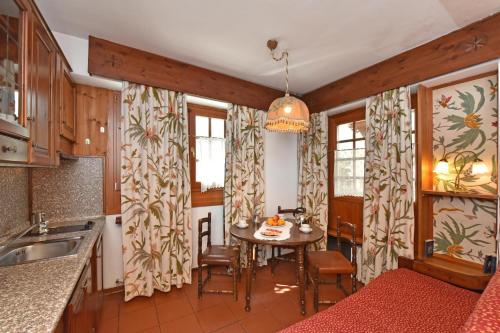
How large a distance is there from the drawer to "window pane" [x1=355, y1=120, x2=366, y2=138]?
326 centimetres

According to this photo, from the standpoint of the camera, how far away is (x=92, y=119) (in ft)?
7.47

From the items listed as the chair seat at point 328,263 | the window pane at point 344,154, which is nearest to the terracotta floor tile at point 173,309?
the chair seat at point 328,263

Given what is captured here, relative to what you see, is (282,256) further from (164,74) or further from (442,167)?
(164,74)

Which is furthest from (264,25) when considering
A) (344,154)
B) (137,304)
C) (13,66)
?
(137,304)

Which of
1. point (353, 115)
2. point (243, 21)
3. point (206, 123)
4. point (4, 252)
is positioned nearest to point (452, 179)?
point (353, 115)

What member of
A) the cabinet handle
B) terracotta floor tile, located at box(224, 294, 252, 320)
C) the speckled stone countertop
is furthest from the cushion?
the cabinet handle

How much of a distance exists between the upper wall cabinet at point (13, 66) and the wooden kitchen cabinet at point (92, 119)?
122 cm

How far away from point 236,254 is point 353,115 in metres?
2.41

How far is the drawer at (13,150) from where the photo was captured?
915 mm

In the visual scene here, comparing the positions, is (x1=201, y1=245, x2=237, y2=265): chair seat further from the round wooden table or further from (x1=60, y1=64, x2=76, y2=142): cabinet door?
(x1=60, y1=64, x2=76, y2=142): cabinet door

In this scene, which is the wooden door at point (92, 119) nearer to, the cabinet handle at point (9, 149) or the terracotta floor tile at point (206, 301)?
the cabinet handle at point (9, 149)

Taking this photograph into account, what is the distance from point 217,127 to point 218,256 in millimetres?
1717

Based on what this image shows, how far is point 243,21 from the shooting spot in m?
1.79

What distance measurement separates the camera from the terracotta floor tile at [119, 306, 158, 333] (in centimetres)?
187
